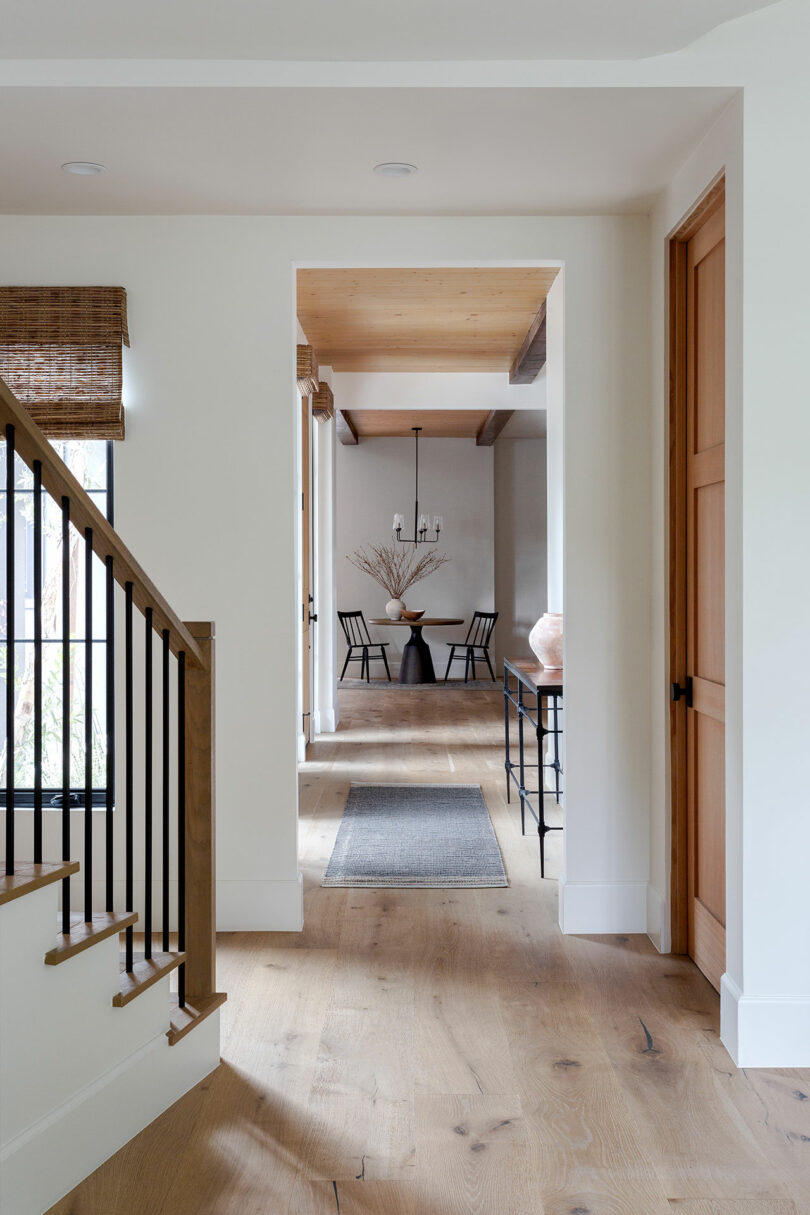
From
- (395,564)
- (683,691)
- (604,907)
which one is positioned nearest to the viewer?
(683,691)

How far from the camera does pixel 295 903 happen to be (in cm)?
353

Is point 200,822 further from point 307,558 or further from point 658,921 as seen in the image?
point 307,558

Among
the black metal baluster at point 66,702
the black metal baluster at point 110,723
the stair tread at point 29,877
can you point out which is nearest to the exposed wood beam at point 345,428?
the black metal baluster at point 110,723

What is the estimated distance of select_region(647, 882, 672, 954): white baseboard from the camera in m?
3.33

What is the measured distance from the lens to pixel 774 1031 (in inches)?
101

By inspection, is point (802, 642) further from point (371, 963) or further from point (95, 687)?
point (95, 687)

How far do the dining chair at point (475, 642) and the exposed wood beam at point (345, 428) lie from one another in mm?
2414

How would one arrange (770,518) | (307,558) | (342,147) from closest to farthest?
(770,518) → (342,147) → (307,558)

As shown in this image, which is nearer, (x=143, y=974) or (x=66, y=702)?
(x=66, y=702)

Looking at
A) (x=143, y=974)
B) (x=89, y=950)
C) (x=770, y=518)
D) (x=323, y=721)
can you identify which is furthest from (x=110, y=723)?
(x=323, y=721)

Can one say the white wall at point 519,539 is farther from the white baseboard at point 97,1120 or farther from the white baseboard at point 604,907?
the white baseboard at point 97,1120

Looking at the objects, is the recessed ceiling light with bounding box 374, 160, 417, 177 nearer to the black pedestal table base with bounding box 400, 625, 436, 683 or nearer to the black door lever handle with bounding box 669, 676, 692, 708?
the black door lever handle with bounding box 669, 676, 692, 708

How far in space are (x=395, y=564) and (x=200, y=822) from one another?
8.91 metres

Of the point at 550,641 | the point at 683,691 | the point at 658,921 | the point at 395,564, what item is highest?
the point at 395,564
